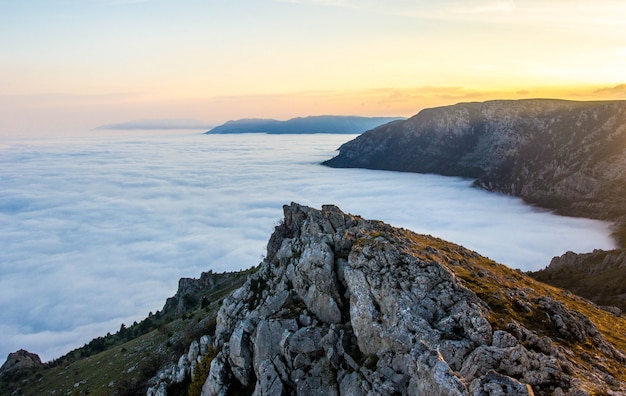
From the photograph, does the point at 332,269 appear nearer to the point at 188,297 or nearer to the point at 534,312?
the point at 534,312

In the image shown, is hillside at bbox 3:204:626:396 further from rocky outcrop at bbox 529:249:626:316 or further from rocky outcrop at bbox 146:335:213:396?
rocky outcrop at bbox 529:249:626:316

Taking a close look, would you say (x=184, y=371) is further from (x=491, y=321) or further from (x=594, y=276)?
(x=594, y=276)

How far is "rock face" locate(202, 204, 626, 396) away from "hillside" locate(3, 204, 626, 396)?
69 millimetres

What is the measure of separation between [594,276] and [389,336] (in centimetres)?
9436

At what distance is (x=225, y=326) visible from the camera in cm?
3775

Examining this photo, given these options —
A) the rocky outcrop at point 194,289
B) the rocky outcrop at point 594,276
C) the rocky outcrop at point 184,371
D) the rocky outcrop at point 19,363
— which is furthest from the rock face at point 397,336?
the rocky outcrop at point 594,276

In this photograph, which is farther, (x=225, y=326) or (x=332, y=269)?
(x=225, y=326)

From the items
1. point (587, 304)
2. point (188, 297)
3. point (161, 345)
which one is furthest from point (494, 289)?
point (188, 297)

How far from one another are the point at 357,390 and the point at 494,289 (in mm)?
13775

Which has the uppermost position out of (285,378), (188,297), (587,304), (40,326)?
(285,378)

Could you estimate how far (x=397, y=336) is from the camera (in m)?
23.5

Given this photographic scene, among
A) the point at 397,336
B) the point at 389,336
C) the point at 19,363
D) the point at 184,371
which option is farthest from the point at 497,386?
the point at 19,363

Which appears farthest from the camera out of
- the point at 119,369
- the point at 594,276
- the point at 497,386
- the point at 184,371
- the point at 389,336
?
the point at 594,276

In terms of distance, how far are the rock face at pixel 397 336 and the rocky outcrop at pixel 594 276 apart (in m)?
61.4
